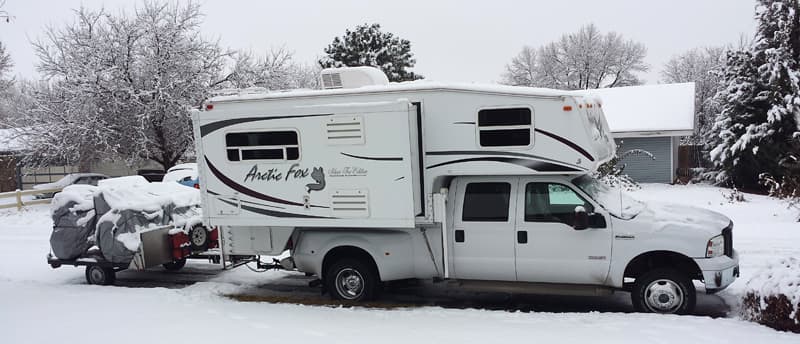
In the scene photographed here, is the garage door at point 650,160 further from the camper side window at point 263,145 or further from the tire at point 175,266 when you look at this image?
the camper side window at point 263,145

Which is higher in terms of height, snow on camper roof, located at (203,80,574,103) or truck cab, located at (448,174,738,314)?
snow on camper roof, located at (203,80,574,103)

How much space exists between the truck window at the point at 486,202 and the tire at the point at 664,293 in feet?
5.89

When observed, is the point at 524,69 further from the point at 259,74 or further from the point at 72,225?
the point at 72,225

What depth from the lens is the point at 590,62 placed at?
159 feet

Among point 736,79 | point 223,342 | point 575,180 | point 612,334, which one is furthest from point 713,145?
point 223,342

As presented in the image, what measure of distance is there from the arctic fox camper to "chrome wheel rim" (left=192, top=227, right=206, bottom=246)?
6.09 ft

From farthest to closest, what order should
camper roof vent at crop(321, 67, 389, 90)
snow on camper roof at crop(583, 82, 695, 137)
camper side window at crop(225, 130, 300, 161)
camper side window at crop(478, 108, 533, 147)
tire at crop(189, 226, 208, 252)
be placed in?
snow on camper roof at crop(583, 82, 695, 137) → tire at crop(189, 226, 208, 252) → camper roof vent at crop(321, 67, 389, 90) → camper side window at crop(225, 130, 300, 161) → camper side window at crop(478, 108, 533, 147)

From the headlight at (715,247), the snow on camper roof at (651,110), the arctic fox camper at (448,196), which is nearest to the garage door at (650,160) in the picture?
the snow on camper roof at (651,110)

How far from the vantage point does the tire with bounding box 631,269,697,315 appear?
6.80 m

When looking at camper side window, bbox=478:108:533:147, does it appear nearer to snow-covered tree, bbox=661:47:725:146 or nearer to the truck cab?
the truck cab

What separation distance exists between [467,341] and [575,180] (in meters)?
2.70

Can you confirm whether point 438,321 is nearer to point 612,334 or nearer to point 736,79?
point 612,334

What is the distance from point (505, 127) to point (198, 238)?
569cm

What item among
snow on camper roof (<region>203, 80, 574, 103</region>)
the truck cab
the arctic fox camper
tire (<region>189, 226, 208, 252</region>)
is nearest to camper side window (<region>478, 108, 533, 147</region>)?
the arctic fox camper
